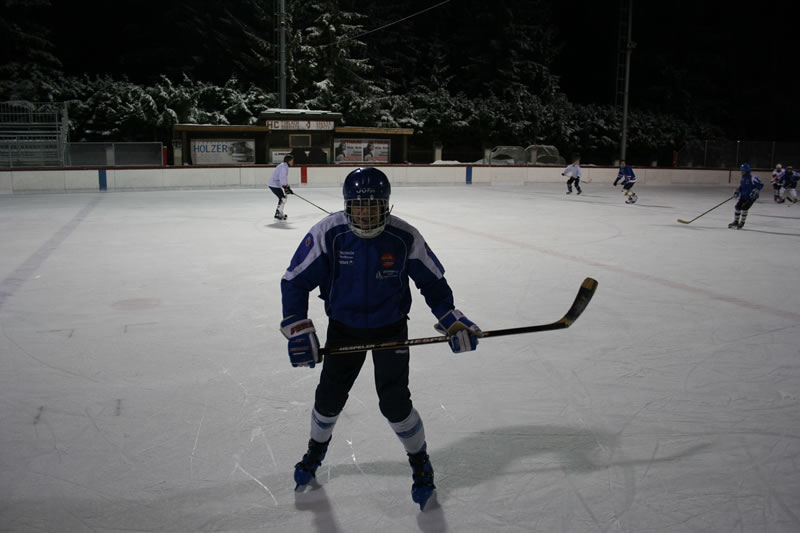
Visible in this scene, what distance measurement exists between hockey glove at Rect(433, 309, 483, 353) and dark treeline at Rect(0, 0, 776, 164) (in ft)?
93.0

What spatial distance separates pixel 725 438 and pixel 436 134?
104ft

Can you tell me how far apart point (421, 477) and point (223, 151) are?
22.0 m

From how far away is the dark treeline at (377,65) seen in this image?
33250mm

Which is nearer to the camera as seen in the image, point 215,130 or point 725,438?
point 725,438

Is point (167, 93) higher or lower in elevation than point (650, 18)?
lower

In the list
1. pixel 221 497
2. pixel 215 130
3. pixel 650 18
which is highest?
pixel 650 18

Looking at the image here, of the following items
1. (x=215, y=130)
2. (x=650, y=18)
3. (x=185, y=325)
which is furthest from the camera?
(x=650, y=18)

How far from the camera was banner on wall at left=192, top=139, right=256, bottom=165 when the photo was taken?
76.3 ft

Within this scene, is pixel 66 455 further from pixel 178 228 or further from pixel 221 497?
pixel 178 228

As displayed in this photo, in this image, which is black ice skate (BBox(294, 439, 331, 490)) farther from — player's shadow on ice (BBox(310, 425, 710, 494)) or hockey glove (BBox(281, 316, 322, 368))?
hockey glove (BBox(281, 316, 322, 368))

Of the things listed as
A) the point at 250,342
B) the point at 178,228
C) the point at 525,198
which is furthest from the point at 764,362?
the point at 525,198

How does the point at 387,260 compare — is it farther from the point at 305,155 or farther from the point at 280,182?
the point at 305,155

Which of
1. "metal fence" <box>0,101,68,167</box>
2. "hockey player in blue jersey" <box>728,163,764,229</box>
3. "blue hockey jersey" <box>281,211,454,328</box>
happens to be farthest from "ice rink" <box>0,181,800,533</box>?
"metal fence" <box>0,101,68,167</box>

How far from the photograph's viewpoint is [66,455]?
326 centimetres
